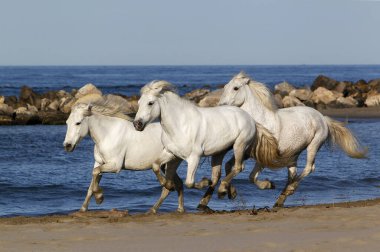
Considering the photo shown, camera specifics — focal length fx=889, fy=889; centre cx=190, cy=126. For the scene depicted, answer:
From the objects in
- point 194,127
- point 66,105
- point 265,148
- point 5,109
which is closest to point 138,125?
point 194,127

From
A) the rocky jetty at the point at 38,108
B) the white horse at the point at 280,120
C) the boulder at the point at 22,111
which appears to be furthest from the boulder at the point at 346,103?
the white horse at the point at 280,120

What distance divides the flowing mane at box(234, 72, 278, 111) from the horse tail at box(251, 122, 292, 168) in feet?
1.30

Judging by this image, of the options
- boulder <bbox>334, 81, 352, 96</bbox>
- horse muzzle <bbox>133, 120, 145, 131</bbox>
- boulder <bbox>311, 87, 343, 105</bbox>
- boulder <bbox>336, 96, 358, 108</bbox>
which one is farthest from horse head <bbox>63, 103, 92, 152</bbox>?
boulder <bbox>334, 81, 352, 96</bbox>

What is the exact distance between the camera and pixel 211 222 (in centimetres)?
1020

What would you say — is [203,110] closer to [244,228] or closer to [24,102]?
[244,228]

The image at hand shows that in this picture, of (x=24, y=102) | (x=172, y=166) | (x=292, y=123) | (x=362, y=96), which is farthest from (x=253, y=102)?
(x=362, y=96)

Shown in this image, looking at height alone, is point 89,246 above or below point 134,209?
above

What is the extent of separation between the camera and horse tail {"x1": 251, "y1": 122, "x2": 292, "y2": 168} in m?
12.1

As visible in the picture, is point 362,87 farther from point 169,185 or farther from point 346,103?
point 169,185

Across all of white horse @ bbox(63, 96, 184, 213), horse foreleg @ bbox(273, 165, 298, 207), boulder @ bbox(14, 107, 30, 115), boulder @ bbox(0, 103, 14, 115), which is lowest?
boulder @ bbox(14, 107, 30, 115)

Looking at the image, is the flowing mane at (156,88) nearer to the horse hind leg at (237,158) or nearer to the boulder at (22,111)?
the horse hind leg at (237,158)

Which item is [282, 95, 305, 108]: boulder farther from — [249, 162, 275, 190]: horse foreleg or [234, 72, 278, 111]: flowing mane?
[249, 162, 275, 190]: horse foreleg

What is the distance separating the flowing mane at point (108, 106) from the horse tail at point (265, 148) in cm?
177

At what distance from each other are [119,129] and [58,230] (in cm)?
237
